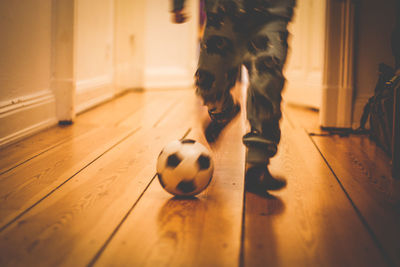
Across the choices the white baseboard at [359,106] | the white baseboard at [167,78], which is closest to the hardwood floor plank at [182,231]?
the white baseboard at [359,106]

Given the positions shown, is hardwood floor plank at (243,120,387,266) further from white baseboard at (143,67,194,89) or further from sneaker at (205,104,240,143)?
white baseboard at (143,67,194,89)

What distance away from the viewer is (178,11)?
145 centimetres

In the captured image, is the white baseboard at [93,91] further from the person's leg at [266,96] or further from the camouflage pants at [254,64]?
the person's leg at [266,96]

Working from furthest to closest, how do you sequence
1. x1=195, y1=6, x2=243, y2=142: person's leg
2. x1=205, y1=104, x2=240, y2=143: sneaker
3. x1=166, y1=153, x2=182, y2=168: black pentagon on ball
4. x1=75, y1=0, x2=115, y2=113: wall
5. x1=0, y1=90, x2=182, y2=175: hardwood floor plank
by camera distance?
x1=75, y1=0, x2=115, y2=113: wall → x1=0, y1=90, x2=182, y2=175: hardwood floor plank → x1=205, y1=104, x2=240, y2=143: sneaker → x1=195, y1=6, x2=243, y2=142: person's leg → x1=166, y1=153, x2=182, y2=168: black pentagon on ball

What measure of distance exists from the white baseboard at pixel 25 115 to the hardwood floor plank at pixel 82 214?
1.61 feet

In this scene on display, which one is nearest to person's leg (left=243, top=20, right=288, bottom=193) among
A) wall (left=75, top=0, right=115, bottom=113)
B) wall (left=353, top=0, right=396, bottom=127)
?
wall (left=353, top=0, right=396, bottom=127)

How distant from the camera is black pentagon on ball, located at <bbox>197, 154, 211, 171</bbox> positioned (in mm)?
1244

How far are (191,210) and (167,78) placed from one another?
13.0 ft

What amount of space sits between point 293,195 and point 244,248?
0.44 m

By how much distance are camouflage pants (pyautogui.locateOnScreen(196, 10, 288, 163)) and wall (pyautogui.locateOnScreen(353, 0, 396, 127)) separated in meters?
1.23

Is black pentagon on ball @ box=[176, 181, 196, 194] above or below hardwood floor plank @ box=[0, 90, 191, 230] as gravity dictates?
above

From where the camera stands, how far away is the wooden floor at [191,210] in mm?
923

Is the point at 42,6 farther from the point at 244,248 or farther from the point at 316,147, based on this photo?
the point at 244,248

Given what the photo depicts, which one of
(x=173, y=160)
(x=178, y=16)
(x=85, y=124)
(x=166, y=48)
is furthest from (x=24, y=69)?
(x=166, y=48)
